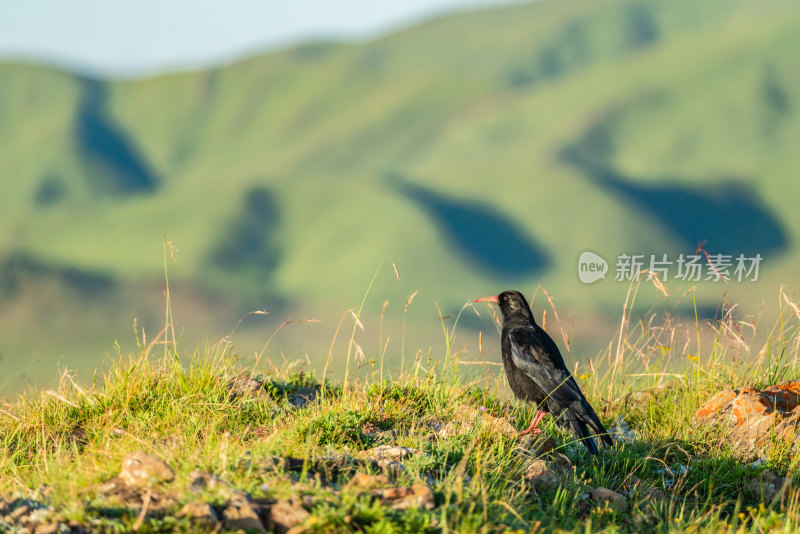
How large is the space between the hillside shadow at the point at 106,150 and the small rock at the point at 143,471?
142 metres

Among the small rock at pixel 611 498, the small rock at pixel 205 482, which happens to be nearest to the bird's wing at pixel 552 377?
the small rock at pixel 611 498

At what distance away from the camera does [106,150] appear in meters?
145

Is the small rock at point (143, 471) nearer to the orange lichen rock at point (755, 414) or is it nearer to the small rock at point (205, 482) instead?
the small rock at point (205, 482)

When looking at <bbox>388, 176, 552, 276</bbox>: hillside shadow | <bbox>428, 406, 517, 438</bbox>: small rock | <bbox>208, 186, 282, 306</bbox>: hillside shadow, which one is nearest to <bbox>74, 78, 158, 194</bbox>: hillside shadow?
<bbox>208, 186, 282, 306</bbox>: hillside shadow

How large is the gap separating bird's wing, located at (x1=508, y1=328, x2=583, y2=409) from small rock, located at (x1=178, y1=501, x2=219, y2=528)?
2.66m

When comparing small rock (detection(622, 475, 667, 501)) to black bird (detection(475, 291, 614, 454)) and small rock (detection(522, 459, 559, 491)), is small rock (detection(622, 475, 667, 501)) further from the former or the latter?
small rock (detection(522, 459, 559, 491))

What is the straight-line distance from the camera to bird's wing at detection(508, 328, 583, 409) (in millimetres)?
5238

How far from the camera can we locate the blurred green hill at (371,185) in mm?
89312

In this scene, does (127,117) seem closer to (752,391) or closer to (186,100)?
(186,100)

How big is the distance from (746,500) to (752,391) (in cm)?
122

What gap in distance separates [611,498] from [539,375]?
48.9 inches

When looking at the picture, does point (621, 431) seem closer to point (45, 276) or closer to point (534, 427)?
point (534, 427)

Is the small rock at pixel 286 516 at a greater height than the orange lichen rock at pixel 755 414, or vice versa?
the orange lichen rock at pixel 755 414

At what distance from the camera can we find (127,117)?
15575 cm
